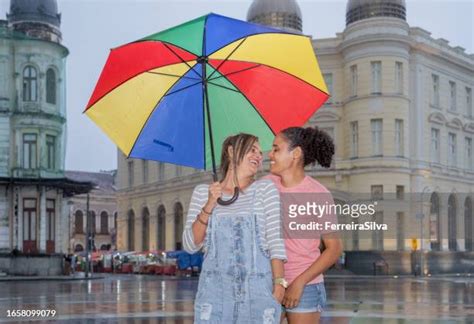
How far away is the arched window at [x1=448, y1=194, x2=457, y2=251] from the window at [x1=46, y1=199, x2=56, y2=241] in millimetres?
20895

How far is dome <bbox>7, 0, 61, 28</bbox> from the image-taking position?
3881cm

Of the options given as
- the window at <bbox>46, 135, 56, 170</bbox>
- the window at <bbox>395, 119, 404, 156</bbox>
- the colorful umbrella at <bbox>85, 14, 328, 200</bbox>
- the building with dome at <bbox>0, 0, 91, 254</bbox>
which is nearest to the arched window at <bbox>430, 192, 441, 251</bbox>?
the window at <bbox>395, 119, 404, 156</bbox>

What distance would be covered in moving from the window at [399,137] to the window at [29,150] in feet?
60.2

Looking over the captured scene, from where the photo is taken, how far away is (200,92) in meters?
5.98

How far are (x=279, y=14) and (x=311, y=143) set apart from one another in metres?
40.9

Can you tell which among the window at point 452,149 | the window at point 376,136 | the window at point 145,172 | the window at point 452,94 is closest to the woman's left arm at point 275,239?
the window at point 376,136

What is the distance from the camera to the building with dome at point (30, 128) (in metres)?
37.9

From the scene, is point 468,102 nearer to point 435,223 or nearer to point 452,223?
point 452,223

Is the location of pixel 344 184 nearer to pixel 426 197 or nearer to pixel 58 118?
pixel 426 197

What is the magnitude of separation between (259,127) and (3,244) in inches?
1326

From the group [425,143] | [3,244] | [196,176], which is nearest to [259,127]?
[3,244]

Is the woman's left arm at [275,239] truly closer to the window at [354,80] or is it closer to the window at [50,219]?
the window at [50,219]

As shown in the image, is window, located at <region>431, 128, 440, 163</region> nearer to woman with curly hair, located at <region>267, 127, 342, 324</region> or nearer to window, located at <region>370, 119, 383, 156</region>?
window, located at <region>370, 119, 383, 156</region>

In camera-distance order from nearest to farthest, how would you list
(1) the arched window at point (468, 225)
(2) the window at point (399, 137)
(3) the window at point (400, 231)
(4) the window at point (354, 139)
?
(3) the window at point (400, 231) → (2) the window at point (399, 137) → (4) the window at point (354, 139) → (1) the arched window at point (468, 225)
